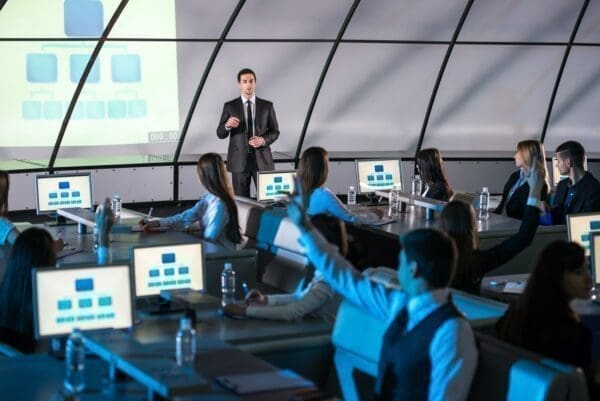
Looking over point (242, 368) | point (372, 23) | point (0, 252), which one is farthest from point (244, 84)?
point (242, 368)

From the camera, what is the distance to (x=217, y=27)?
47.0ft

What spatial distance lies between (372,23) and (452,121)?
200 cm

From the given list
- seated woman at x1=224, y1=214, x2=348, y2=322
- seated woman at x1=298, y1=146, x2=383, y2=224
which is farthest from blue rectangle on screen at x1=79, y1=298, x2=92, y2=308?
seated woman at x1=298, y1=146, x2=383, y2=224

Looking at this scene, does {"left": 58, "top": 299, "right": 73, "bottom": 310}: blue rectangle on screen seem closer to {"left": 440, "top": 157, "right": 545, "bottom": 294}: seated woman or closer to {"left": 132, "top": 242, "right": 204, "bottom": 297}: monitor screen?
{"left": 132, "top": 242, "right": 204, "bottom": 297}: monitor screen

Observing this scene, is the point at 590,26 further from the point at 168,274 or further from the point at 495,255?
the point at 168,274

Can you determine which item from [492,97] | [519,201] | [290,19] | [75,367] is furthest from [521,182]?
[75,367]

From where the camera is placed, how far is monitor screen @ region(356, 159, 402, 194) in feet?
39.1

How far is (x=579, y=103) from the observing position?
16562mm

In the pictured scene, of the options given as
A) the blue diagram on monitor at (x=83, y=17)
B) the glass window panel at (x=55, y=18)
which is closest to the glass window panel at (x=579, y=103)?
the glass window panel at (x=55, y=18)

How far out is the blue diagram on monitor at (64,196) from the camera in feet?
33.7

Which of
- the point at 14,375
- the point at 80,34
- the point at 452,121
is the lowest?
the point at 14,375

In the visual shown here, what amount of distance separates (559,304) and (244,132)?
8.02m

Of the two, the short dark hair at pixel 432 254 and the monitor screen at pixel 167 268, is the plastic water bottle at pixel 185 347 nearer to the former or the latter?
the short dark hair at pixel 432 254

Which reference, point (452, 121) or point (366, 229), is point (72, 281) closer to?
point (366, 229)
